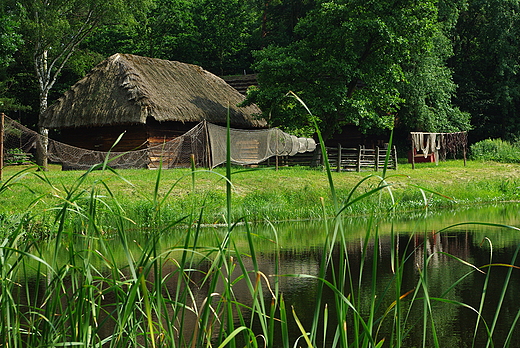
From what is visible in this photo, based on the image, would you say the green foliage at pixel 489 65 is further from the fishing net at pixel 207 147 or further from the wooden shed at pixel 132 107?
the fishing net at pixel 207 147

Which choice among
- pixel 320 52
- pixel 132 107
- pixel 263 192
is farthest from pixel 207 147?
pixel 320 52

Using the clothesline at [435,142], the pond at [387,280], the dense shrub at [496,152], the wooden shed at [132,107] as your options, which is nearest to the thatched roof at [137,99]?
the wooden shed at [132,107]

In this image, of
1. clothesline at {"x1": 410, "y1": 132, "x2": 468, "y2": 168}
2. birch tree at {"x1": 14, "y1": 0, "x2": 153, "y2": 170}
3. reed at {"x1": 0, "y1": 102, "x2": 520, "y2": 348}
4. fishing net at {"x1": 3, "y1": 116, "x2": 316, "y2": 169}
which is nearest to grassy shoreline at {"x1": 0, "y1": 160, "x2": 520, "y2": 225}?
reed at {"x1": 0, "y1": 102, "x2": 520, "y2": 348}

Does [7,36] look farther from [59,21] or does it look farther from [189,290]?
[189,290]

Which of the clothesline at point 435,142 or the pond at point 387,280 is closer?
the pond at point 387,280

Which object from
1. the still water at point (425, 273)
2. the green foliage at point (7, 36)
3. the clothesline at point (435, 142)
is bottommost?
the still water at point (425, 273)

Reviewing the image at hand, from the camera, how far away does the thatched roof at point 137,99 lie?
2006 centimetres

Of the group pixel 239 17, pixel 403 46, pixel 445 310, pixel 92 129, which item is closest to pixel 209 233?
pixel 445 310

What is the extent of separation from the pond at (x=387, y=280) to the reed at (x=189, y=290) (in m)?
0.03

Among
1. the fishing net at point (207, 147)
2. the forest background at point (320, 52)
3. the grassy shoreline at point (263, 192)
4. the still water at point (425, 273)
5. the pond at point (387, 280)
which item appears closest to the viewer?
the pond at point (387, 280)

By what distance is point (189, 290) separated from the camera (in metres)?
2.54

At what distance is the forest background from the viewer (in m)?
18.6

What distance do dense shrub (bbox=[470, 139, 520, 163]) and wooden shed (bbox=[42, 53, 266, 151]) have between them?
31.5ft

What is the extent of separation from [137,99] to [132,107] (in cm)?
32
